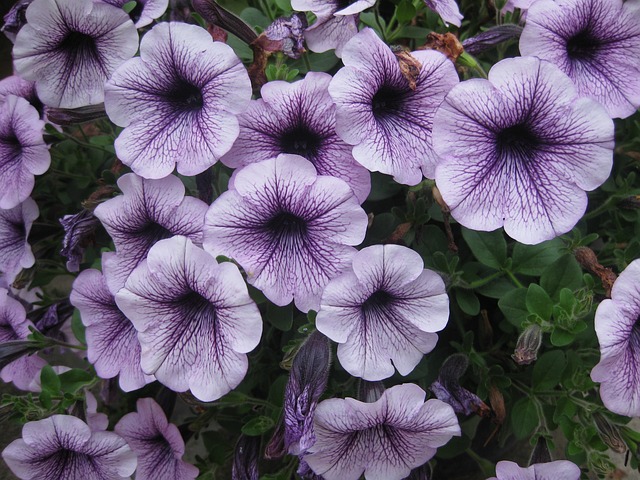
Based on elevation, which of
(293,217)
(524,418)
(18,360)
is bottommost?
(18,360)

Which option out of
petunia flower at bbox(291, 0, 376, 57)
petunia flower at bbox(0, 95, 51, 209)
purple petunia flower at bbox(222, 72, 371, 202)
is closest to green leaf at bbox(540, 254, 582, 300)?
purple petunia flower at bbox(222, 72, 371, 202)

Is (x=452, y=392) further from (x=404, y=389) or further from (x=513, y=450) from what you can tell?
(x=513, y=450)

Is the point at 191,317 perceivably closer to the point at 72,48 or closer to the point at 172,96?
the point at 172,96

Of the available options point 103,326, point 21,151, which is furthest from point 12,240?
point 103,326

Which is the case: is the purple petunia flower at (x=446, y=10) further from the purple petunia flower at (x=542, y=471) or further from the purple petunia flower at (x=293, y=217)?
the purple petunia flower at (x=542, y=471)

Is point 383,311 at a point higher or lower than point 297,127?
lower

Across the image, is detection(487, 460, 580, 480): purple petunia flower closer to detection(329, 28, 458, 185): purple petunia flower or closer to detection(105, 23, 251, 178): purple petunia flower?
detection(329, 28, 458, 185): purple petunia flower

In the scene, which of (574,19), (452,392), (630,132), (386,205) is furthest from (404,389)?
(630,132)

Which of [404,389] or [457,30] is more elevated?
[457,30]
